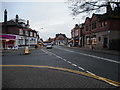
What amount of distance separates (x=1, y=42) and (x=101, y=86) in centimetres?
3048

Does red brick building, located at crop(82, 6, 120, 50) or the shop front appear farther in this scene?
the shop front

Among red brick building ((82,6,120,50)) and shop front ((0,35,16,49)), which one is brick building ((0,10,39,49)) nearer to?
shop front ((0,35,16,49))

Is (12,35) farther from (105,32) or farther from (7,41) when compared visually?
(105,32)

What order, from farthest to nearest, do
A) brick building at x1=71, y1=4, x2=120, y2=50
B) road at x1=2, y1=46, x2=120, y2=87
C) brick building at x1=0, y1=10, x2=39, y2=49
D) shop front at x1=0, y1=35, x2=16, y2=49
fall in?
brick building at x1=0, y1=10, x2=39, y2=49
shop front at x1=0, y1=35, x2=16, y2=49
brick building at x1=71, y1=4, x2=120, y2=50
road at x1=2, y1=46, x2=120, y2=87

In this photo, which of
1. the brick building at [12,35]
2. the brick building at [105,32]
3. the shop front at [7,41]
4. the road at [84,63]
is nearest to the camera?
the road at [84,63]

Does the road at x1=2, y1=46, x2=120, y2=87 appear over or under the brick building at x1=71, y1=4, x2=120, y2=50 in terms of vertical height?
under

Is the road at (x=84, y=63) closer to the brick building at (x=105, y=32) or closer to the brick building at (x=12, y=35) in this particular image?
the brick building at (x=105, y=32)

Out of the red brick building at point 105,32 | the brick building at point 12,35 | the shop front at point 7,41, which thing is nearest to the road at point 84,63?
the red brick building at point 105,32

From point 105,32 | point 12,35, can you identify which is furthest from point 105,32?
point 12,35

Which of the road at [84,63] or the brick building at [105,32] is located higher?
the brick building at [105,32]

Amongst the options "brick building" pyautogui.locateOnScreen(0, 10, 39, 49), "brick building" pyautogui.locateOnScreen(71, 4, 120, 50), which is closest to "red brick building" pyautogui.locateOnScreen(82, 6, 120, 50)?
"brick building" pyautogui.locateOnScreen(71, 4, 120, 50)

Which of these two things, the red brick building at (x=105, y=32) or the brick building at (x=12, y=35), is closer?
the red brick building at (x=105, y=32)

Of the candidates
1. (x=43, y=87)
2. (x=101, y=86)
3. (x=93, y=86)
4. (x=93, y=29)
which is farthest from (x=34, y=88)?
(x=93, y=29)

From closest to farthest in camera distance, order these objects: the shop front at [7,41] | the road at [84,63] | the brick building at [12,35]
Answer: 1. the road at [84,63]
2. the shop front at [7,41]
3. the brick building at [12,35]
